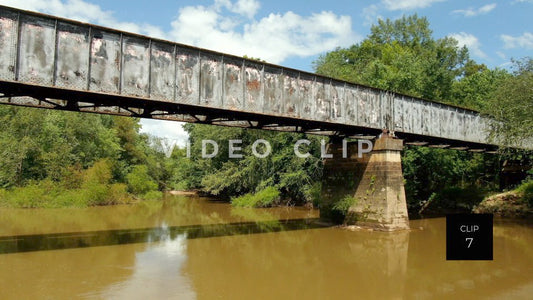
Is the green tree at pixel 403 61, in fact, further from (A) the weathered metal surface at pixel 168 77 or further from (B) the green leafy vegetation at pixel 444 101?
(A) the weathered metal surface at pixel 168 77

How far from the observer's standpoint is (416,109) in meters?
22.2

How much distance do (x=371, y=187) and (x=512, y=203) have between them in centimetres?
1496

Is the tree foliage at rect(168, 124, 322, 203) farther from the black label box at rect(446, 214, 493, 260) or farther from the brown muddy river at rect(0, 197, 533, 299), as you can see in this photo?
the black label box at rect(446, 214, 493, 260)

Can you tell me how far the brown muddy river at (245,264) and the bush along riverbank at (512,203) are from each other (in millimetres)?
6830

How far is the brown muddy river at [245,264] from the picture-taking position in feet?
32.4

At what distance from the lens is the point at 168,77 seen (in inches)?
551

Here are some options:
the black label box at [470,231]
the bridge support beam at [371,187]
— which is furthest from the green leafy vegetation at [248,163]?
the black label box at [470,231]

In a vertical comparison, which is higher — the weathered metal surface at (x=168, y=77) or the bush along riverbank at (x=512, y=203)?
the weathered metal surface at (x=168, y=77)

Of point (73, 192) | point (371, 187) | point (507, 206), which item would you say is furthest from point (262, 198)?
point (507, 206)

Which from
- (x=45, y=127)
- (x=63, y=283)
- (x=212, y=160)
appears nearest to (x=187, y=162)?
(x=212, y=160)

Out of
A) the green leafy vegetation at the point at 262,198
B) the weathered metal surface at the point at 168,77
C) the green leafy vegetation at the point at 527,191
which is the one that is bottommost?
the green leafy vegetation at the point at 262,198

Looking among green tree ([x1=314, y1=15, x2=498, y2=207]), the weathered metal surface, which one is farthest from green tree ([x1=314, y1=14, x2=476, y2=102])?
the weathered metal surface

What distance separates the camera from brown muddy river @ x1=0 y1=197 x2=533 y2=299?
987 cm

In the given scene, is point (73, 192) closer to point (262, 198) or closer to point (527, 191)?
point (262, 198)
